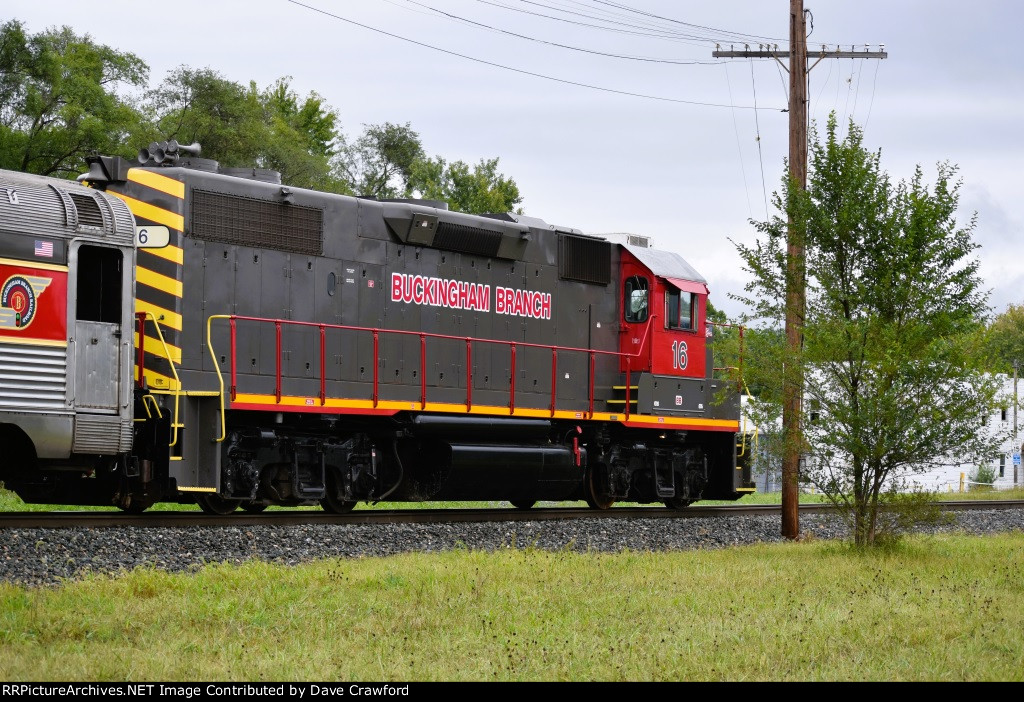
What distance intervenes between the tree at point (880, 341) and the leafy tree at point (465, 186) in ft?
128

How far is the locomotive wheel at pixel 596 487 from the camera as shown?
19359mm

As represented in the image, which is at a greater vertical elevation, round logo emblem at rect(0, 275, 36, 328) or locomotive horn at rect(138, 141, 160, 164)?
locomotive horn at rect(138, 141, 160, 164)

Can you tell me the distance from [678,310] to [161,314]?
8816mm

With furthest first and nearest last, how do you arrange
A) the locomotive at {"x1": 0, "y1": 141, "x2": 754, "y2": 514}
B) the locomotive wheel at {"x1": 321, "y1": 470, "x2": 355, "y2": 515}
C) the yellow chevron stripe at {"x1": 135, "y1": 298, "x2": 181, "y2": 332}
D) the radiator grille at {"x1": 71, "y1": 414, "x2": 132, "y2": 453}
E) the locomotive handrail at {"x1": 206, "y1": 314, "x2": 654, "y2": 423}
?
the locomotive wheel at {"x1": 321, "y1": 470, "x2": 355, "y2": 515} < the locomotive handrail at {"x1": 206, "y1": 314, "x2": 654, "y2": 423} < the yellow chevron stripe at {"x1": 135, "y1": 298, "x2": 181, "y2": 332} < the locomotive at {"x1": 0, "y1": 141, "x2": 754, "y2": 514} < the radiator grille at {"x1": 71, "y1": 414, "x2": 132, "y2": 453}

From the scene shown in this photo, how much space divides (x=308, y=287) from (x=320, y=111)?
2100 inches

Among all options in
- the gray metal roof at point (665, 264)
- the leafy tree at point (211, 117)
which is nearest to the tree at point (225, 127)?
the leafy tree at point (211, 117)

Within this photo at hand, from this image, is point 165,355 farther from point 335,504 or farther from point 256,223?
point 335,504

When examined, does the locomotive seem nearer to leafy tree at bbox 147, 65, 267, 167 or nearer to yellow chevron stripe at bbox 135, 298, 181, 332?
yellow chevron stripe at bbox 135, 298, 181, 332

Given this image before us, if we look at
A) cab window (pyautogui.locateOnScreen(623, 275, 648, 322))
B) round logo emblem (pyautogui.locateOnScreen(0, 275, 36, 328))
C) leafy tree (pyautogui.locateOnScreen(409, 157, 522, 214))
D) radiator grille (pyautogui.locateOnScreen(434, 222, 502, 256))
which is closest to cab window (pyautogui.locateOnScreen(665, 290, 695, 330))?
cab window (pyautogui.locateOnScreen(623, 275, 648, 322))

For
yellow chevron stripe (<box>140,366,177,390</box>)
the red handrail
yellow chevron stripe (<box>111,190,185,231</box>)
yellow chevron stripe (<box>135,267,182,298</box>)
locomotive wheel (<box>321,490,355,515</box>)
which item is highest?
yellow chevron stripe (<box>111,190,185,231</box>)

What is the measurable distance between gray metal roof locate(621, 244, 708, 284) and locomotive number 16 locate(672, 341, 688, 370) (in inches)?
43.0

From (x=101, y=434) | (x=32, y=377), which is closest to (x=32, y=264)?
(x=32, y=377)

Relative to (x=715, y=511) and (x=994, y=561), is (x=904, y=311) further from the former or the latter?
(x=715, y=511)

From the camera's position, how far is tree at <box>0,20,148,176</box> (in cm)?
3444
